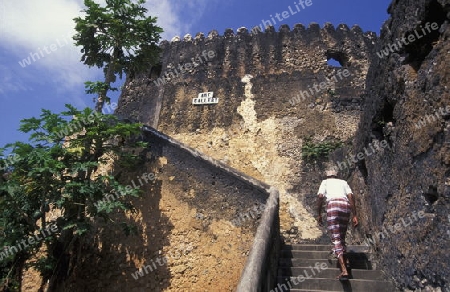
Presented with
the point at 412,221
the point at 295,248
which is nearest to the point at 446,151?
the point at 412,221

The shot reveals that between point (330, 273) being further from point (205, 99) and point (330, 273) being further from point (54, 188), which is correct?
point (205, 99)

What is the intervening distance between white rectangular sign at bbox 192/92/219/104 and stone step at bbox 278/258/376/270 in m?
7.89

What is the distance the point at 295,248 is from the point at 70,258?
3747mm

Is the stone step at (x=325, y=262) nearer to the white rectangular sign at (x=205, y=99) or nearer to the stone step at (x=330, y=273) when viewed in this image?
the stone step at (x=330, y=273)

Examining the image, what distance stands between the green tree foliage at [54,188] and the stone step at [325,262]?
2573 millimetres

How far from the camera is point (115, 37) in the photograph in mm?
8250

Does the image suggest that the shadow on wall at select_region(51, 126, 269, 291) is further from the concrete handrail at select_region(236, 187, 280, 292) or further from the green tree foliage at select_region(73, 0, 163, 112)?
the green tree foliage at select_region(73, 0, 163, 112)

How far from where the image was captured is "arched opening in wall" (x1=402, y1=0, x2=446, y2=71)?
340cm

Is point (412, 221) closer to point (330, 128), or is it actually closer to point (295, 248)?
point (295, 248)

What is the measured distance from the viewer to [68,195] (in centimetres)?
550

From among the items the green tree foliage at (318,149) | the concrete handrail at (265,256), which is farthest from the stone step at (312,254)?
the green tree foliage at (318,149)

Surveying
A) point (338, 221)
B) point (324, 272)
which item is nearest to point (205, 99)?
point (338, 221)

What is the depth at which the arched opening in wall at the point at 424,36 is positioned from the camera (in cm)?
340

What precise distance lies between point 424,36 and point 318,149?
6202 millimetres
